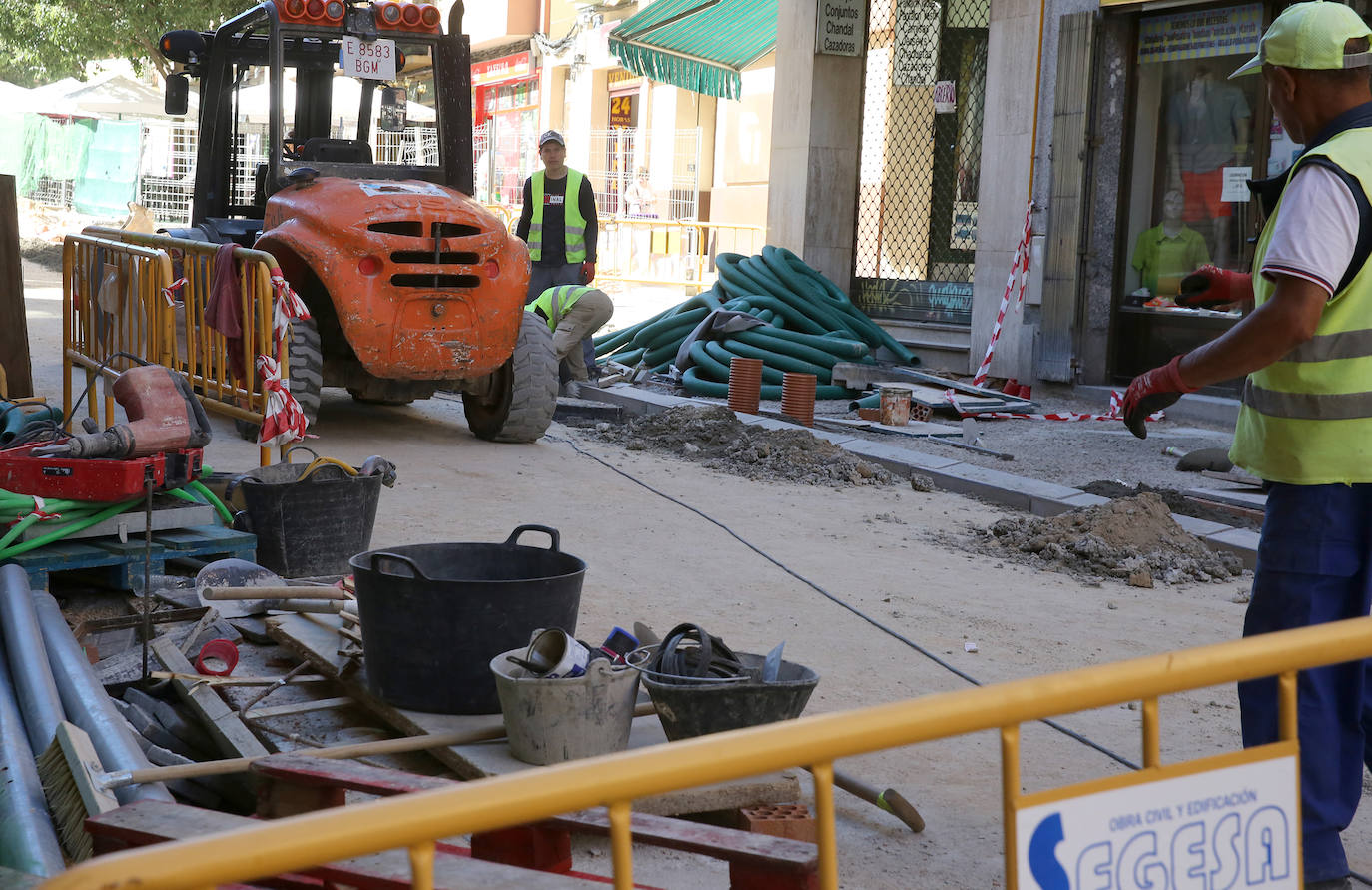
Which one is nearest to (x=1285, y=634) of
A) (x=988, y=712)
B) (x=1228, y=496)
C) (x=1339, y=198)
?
(x=988, y=712)

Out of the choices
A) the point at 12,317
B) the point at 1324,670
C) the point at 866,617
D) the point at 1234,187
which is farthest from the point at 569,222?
the point at 1324,670

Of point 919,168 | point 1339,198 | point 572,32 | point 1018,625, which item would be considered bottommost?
point 1018,625

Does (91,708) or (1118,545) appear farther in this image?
(1118,545)

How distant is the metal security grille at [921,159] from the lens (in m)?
14.3

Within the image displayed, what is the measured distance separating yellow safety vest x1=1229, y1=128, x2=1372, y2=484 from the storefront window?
8463 millimetres

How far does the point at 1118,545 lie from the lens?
21.0 feet

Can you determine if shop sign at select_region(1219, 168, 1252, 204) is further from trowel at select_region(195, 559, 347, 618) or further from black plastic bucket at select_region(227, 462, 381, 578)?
trowel at select_region(195, 559, 347, 618)

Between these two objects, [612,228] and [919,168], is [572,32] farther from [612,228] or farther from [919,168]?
[919,168]

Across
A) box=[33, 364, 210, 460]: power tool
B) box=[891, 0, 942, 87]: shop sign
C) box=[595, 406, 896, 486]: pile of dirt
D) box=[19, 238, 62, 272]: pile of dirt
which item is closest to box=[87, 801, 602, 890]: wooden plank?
box=[33, 364, 210, 460]: power tool

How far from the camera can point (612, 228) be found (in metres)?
21.6

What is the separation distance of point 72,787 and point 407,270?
515 centimetres

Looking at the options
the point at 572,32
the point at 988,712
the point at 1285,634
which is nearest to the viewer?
the point at 988,712

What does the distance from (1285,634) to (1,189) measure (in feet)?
26.7

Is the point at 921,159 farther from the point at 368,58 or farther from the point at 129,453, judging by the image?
the point at 129,453
